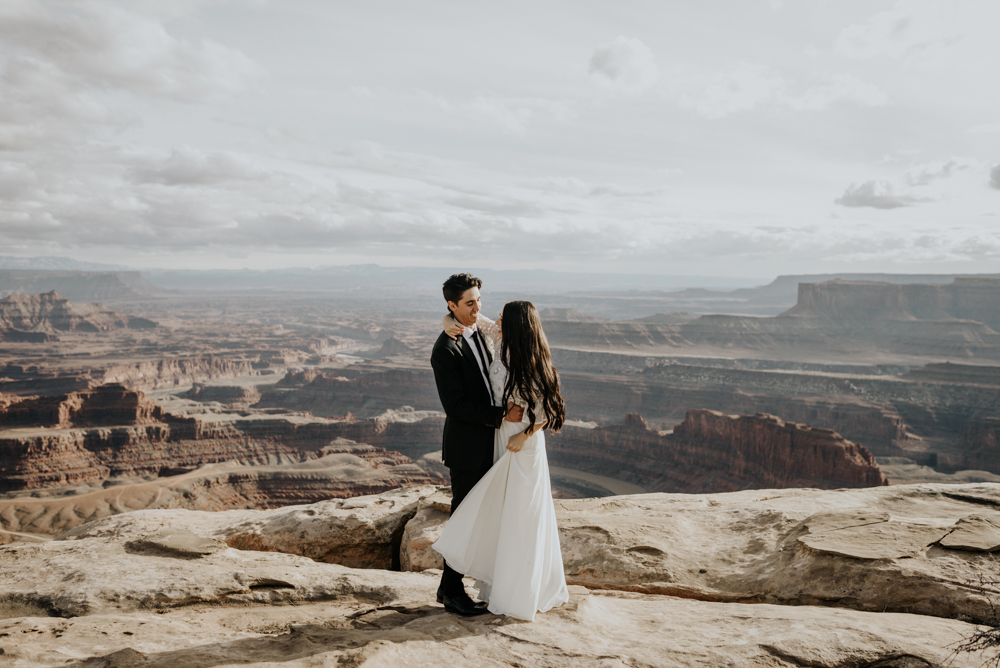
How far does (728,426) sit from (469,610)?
48089 millimetres

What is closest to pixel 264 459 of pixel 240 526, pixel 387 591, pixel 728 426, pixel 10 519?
pixel 10 519

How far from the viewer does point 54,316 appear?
506 ft

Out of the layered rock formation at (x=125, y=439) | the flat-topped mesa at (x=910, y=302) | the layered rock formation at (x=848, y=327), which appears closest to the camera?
the layered rock formation at (x=125, y=439)

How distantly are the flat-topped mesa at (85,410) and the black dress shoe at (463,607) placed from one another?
2124 inches

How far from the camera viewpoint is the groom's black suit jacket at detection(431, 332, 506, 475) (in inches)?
171

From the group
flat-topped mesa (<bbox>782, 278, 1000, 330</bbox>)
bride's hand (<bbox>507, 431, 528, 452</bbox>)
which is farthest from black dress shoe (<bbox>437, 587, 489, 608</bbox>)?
flat-topped mesa (<bbox>782, 278, 1000, 330</bbox>)

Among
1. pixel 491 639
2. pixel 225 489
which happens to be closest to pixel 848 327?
pixel 225 489

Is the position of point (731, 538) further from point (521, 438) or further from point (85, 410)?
point (85, 410)

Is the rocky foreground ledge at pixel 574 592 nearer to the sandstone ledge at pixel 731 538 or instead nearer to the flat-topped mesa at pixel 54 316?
the sandstone ledge at pixel 731 538

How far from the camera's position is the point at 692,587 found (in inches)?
227

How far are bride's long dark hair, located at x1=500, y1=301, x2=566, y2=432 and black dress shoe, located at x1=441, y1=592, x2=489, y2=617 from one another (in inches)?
61.0

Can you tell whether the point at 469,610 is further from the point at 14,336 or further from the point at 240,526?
the point at 14,336

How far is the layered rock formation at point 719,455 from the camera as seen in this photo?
3988 cm

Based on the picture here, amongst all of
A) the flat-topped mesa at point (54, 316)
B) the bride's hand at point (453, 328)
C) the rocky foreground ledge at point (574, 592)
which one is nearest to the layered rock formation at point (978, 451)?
the rocky foreground ledge at point (574, 592)
